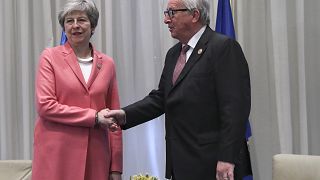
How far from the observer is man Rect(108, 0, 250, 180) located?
1.88 metres

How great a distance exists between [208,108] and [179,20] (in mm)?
503

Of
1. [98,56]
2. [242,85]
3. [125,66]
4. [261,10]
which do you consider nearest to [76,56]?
[98,56]

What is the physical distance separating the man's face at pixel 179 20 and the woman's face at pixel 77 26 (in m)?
0.45

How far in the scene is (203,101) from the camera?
1966 millimetres

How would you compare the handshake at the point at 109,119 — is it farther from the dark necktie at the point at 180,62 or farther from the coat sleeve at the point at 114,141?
the dark necktie at the point at 180,62

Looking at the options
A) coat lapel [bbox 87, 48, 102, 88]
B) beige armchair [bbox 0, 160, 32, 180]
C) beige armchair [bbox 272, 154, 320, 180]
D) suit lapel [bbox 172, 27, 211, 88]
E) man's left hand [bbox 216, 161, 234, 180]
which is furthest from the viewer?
beige armchair [bbox 0, 160, 32, 180]

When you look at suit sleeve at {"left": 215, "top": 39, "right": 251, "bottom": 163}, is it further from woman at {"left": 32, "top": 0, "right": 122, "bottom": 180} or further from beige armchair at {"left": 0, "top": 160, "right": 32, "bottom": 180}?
beige armchair at {"left": 0, "top": 160, "right": 32, "bottom": 180}

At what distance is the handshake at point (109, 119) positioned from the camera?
6.72ft

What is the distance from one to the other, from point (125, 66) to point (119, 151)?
140cm

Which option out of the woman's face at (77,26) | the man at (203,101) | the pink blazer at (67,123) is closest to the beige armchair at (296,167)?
the man at (203,101)

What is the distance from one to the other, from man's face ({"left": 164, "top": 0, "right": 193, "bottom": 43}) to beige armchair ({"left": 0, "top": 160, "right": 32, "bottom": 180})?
5.34 feet

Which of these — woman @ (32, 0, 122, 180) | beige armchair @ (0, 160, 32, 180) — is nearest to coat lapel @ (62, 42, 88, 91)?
woman @ (32, 0, 122, 180)

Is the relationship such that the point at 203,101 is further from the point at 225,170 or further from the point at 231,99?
the point at 225,170

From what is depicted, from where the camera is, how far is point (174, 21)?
2141mm
